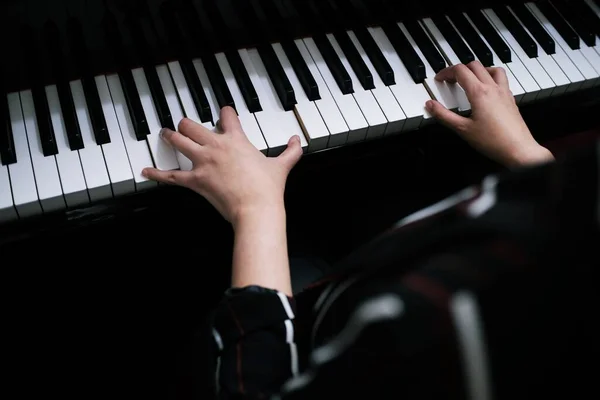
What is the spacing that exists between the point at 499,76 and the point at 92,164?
2.57 ft

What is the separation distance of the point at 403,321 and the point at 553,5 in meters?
1.16

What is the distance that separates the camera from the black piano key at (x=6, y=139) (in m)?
0.99

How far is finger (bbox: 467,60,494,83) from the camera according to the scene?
1.14 metres

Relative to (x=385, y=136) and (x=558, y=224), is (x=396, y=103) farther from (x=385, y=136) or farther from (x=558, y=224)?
(x=558, y=224)

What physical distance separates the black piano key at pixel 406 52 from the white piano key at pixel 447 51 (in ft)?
0.22

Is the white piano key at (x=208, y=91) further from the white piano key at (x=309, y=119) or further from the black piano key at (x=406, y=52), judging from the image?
the black piano key at (x=406, y=52)

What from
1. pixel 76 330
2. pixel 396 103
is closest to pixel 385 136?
pixel 396 103

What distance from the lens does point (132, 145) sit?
3.38 ft

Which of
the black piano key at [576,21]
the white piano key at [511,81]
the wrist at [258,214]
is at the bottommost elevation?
the wrist at [258,214]

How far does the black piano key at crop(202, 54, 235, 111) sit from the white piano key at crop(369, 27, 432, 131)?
318mm

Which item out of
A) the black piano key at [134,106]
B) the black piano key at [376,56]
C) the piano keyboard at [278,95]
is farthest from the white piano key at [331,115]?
the black piano key at [134,106]

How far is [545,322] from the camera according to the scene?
1.44 feet

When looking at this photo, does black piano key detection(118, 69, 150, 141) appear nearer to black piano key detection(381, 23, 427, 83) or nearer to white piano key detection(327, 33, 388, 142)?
white piano key detection(327, 33, 388, 142)

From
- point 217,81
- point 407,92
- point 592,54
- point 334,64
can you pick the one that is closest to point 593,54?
point 592,54
